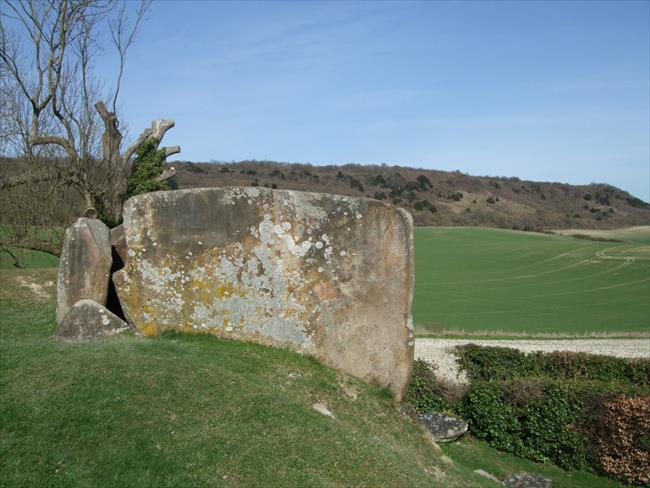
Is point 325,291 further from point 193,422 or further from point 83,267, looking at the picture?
point 83,267

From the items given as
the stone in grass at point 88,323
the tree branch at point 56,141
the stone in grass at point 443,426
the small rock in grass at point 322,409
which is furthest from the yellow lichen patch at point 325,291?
the tree branch at point 56,141

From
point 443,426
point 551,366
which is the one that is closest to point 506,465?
point 443,426

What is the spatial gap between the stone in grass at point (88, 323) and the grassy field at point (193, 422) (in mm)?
465

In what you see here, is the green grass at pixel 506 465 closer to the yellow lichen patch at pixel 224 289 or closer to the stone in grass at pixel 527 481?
the stone in grass at pixel 527 481

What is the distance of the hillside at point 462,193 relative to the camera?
11438 cm

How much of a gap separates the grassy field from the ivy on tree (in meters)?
10.8

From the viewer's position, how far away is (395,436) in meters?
9.77

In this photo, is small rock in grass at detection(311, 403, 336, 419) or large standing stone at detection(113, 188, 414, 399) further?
large standing stone at detection(113, 188, 414, 399)

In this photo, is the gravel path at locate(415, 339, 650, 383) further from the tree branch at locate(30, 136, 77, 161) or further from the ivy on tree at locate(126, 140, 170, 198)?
the tree branch at locate(30, 136, 77, 161)

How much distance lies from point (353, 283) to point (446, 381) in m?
7.93

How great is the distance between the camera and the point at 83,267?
37.2 ft

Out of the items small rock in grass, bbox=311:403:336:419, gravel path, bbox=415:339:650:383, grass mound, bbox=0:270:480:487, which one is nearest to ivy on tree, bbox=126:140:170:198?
grass mound, bbox=0:270:480:487

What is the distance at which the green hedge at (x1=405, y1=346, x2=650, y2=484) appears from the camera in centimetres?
1423

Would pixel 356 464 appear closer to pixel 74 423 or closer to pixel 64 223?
pixel 74 423
